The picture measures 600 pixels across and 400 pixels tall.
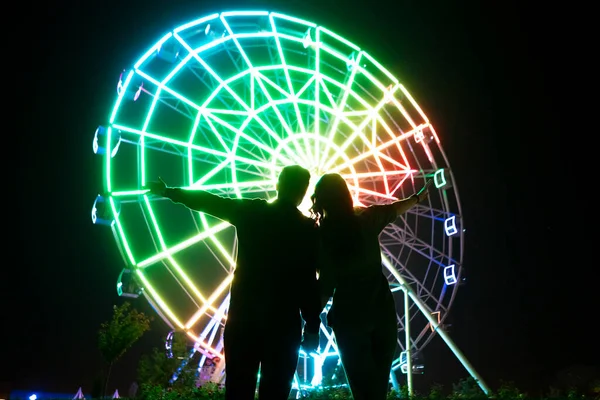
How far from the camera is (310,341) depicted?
2.65 m

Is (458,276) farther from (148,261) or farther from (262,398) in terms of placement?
(262,398)

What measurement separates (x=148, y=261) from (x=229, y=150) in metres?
3.37

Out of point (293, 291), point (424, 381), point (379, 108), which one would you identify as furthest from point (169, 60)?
point (424, 381)

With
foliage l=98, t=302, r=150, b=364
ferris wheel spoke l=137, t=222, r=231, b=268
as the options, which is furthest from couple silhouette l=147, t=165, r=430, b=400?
foliage l=98, t=302, r=150, b=364

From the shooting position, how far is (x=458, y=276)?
13.8 m

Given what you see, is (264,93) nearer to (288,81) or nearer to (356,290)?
(288,81)

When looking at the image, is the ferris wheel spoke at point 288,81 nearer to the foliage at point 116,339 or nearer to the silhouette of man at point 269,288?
the foliage at point 116,339

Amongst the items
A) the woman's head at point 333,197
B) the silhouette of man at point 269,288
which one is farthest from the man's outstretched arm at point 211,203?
the woman's head at point 333,197

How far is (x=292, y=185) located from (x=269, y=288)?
0.62 meters

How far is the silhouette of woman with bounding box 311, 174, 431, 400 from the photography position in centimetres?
270

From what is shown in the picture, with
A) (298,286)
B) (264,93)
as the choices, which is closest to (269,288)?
(298,286)

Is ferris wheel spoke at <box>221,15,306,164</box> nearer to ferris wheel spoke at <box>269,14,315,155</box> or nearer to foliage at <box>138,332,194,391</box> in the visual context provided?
ferris wheel spoke at <box>269,14,315,155</box>

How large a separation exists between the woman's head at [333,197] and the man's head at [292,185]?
257 millimetres

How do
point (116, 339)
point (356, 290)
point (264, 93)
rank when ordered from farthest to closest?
point (264, 93)
point (116, 339)
point (356, 290)
